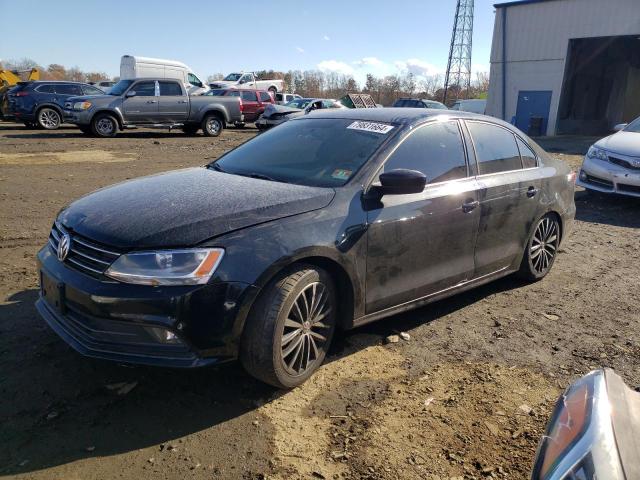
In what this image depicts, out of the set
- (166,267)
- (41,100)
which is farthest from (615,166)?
(41,100)

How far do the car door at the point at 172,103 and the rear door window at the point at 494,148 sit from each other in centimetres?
1458

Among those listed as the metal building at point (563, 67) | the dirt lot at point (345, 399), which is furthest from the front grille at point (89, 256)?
the metal building at point (563, 67)

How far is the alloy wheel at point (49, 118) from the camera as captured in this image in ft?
57.2

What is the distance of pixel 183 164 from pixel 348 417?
31.2 ft

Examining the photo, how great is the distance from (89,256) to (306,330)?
50.6 inches

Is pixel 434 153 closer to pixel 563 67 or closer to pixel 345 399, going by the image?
pixel 345 399

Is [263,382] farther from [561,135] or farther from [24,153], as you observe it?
[561,135]

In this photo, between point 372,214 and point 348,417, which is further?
point 372,214

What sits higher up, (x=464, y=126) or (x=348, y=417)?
(x=464, y=126)

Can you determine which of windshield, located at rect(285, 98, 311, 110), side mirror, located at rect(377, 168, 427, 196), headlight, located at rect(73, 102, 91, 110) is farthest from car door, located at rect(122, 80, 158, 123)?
side mirror, located at rect(377, 168, 427, 196)

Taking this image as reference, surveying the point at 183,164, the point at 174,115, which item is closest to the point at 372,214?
the point at 183,164

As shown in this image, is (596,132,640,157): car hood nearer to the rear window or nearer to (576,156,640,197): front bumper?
(576,156,640,197): front bumper

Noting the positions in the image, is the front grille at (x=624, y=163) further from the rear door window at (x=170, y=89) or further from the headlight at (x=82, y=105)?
the headlight at (x=82, y=105)

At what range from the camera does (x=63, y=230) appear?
308 centimetres
